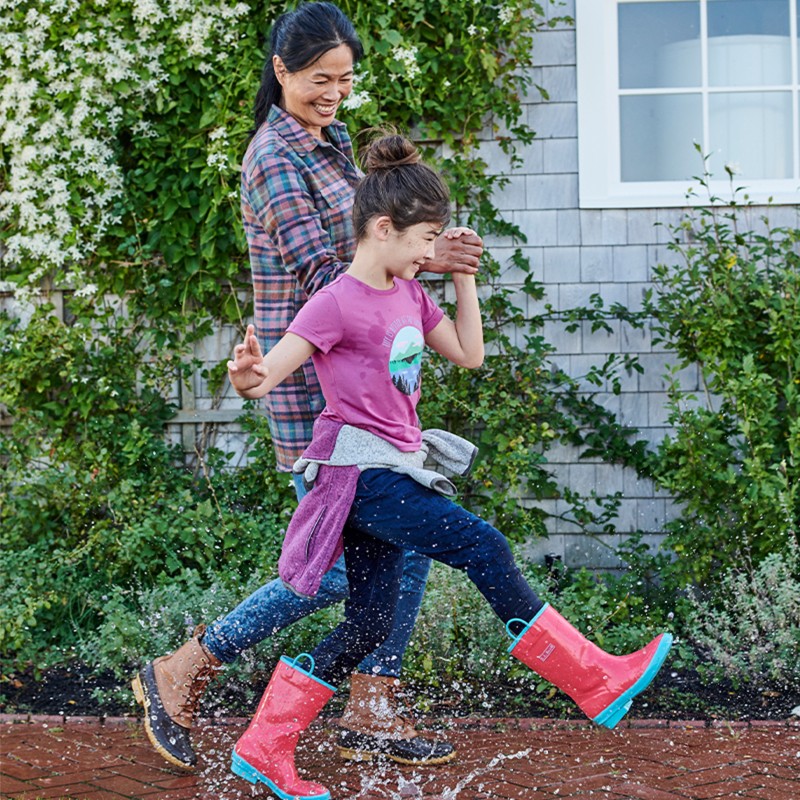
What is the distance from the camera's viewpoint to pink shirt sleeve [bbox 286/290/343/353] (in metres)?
2.53

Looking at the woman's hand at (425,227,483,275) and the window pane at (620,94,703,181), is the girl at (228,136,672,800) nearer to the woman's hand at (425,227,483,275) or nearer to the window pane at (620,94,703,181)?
the woman's hand at (425,227,483,275)

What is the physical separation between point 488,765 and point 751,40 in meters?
3.66

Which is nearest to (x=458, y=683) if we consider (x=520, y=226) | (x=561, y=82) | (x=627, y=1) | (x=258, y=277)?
(x=258, y=277)

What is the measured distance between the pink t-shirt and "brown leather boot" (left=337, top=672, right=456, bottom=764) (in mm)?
794

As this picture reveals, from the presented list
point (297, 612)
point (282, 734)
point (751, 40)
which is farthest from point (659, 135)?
point (282, 734)

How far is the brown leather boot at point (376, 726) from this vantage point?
306cm

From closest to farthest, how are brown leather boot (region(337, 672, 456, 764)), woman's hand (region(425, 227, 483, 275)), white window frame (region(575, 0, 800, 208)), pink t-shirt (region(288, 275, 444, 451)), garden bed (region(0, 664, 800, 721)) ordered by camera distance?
pink t-shirt (region(288, 275, 444, 451)) < woman's hand (region(425, 227, 483, 275)) < brown leather boot (region(337, 672, 456, 764)) < garden bed (region(0, 664, 800, 721)) < white window frame (region(575, 0, 800, 208))

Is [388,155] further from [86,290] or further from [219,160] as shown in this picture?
[86,290]

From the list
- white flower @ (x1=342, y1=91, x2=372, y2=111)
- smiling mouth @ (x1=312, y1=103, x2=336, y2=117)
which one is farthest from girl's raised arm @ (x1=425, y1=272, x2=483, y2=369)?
white flower @ (x1=342, y1=91, x2=372, y2=111)

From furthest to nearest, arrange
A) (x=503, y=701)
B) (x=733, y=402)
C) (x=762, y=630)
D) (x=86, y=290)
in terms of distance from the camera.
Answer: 1. (x=86, y=290)
2. (x=733, y=402)
3. (x=762, y=630)
4. (x=503, y=701)

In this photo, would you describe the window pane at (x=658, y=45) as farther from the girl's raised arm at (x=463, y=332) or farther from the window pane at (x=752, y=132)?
the girl's raised arm at (x=463, y=332)

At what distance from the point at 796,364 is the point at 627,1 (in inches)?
73.4

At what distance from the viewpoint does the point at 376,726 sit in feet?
10.1

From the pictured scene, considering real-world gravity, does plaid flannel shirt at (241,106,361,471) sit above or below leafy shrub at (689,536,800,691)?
above
